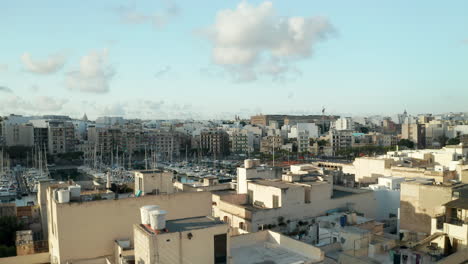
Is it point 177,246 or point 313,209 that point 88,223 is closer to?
point 177,246

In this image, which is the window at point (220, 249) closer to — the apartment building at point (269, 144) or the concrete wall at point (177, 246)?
the concrete wall at point (177, 246)

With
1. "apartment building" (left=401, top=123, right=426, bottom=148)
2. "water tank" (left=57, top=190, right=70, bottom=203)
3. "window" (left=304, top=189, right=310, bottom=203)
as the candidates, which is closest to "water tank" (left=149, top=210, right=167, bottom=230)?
"water tank" (left=57, top=190, right=70, bottom=203)

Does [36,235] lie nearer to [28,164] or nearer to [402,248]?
[402,248]

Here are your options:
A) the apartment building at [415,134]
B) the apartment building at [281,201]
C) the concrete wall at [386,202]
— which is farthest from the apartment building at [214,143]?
the apartment building at [281,201]

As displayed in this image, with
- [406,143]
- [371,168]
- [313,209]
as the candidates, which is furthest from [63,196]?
[406,143]

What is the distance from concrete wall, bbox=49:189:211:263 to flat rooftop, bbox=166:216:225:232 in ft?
6.78

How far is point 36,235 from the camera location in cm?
1478

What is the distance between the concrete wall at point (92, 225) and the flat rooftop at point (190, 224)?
81.4 inches

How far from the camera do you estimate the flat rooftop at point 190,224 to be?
663cm

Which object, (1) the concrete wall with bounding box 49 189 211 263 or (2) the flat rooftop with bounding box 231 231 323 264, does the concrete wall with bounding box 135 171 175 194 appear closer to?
(1) the concrete wall with bounding box 49 189 211 263

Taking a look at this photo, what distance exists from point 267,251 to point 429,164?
21.7 m

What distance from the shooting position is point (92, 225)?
838cm

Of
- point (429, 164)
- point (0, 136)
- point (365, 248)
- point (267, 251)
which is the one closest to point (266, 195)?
point (365, 248)

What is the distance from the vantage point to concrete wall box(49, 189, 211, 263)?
26.6 ft
